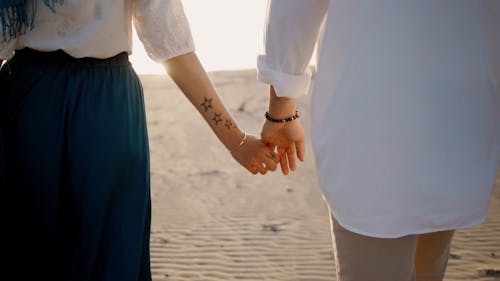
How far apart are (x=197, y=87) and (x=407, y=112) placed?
812 millimetres

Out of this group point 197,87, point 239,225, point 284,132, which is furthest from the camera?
point 239,225

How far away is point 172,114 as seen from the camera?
7.88 m

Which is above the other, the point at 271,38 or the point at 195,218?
the point at 271,38

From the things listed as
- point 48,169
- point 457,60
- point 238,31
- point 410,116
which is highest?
point 457,60

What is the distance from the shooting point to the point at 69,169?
237 centimetres

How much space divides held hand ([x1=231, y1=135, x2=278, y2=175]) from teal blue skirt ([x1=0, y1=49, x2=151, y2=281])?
0.65 m

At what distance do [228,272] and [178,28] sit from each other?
2.27m

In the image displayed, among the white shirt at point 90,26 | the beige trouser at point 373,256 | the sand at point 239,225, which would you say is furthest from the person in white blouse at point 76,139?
the sand at point 239,225

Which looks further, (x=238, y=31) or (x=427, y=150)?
(x=238, y=31)

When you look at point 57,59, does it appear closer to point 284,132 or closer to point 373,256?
point 284,132

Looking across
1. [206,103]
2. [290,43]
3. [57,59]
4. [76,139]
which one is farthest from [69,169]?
[290,43]

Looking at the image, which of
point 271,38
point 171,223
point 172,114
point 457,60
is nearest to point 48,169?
point 271,38

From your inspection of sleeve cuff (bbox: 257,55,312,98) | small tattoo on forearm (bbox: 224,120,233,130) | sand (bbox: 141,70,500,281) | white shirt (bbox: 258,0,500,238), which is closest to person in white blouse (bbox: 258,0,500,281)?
white shirt (bbox: 258,0,500,238)

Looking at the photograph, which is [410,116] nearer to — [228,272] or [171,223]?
[228,272]
